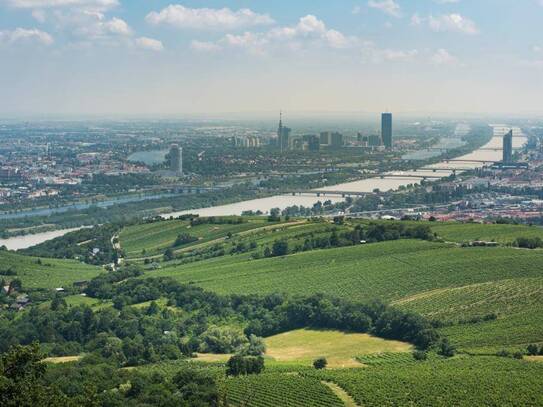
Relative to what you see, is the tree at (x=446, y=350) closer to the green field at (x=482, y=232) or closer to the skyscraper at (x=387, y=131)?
the green field at (x=482, y=232)

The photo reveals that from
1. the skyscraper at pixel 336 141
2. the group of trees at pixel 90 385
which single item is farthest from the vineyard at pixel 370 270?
the skyscraper at pixel 336 141

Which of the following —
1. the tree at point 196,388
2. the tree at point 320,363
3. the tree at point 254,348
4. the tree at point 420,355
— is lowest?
the tree at point 254,348

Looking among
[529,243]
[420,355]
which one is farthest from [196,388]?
[529,243]

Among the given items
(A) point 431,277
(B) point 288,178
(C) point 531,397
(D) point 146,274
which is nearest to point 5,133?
(B) point 288,178

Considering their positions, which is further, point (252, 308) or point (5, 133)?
point (5, 133)

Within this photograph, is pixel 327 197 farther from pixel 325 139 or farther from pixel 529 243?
pixel 325 139

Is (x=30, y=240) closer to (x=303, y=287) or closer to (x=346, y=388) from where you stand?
(x=303, y=287)
